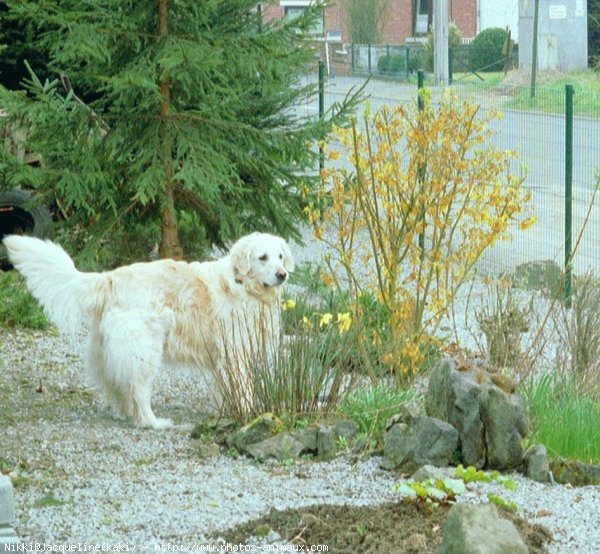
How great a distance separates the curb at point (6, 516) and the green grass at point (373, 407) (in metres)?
2.58

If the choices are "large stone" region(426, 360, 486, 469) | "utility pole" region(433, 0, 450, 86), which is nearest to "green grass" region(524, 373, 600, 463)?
"large stone" region(426, 360, 486, 469)

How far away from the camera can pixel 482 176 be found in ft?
29.1

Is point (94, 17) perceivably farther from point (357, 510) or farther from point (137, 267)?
point (357, 510)

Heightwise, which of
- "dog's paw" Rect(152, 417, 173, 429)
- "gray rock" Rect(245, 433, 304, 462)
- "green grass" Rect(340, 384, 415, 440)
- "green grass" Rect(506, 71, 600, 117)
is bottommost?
"dog's paw" Rect(152, 417, 173, 429)

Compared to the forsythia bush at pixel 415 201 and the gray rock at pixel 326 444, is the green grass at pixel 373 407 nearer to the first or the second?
the gray rock at pixel 326 444

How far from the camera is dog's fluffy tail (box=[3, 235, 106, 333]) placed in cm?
850

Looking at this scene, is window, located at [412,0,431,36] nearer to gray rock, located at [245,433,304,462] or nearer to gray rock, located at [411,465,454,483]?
gray rock, located at [245,433,304,462]

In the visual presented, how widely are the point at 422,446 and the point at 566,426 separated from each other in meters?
0.79

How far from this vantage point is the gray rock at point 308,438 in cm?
713

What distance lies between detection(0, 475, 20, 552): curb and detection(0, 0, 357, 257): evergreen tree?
631 cm

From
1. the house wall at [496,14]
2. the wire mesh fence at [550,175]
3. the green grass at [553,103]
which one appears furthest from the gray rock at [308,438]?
the house wall at [496,14]

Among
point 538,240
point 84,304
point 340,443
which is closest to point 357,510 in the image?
point 340,443

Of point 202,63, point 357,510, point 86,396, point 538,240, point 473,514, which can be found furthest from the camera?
point 538,240

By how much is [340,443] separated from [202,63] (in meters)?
4.91
